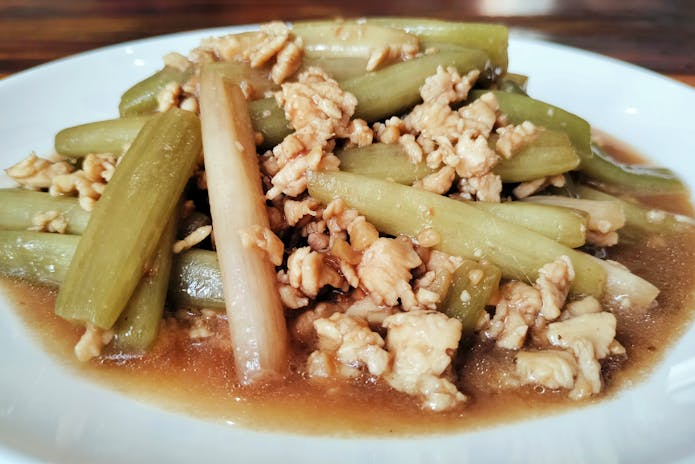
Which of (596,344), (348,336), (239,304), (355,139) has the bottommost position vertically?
(596,344)

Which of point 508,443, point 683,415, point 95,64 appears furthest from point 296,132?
point 95,64

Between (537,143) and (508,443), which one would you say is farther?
(537,143)

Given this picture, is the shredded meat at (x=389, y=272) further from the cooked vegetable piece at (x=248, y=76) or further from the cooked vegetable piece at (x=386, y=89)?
the cooked vegetable piece at (x=248, y=76)

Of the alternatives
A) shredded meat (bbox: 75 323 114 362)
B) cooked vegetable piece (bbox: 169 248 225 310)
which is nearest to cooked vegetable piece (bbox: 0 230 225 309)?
cooked vegetable piece (bbox: 169 248 225 310)

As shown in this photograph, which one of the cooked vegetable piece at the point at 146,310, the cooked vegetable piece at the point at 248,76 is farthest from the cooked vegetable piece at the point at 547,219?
the cooked vegetable piece at the point at 146,310

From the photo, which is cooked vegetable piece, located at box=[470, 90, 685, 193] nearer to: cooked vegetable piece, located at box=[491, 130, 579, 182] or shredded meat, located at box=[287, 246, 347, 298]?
cooked vegetable piece, located at box=[491, 130, 579, 182]

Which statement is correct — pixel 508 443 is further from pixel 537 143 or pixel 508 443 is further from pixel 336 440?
pixel 537 143
